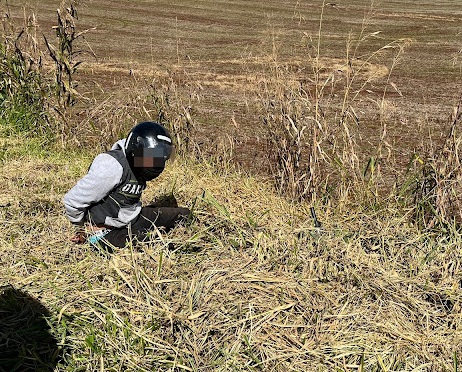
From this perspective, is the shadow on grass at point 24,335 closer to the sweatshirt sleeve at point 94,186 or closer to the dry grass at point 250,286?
the dry grass at point 250,286

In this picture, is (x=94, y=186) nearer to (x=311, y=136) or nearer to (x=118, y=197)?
(x=118, y=197)

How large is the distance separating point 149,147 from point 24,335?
1063 millimetres

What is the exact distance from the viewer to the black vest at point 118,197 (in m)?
2.68

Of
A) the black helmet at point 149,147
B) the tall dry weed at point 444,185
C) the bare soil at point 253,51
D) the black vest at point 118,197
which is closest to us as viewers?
the black helmet at point 149,147

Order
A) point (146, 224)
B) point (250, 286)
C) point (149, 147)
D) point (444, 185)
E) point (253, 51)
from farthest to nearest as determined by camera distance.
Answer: point (253, 51), point (444, 185), point (146, 224), point (149, 147), point (250, 286)

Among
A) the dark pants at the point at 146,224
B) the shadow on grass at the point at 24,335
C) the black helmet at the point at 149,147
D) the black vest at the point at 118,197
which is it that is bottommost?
the shadow on grass at the point at 24,335

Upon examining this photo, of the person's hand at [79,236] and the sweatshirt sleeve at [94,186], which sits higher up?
the sweatshirt sleeve at [94,186]

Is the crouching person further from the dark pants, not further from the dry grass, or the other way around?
the dry grass

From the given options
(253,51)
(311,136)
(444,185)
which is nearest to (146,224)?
(311,136)

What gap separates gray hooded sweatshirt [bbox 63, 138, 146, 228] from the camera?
2.58 metres

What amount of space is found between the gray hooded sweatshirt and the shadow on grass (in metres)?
0.54

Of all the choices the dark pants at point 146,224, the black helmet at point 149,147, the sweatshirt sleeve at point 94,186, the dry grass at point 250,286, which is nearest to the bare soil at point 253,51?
the dry grass at point 250,286

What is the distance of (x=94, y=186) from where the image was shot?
2.57m

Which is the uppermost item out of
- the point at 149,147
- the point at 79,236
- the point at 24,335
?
the point at 149,147
